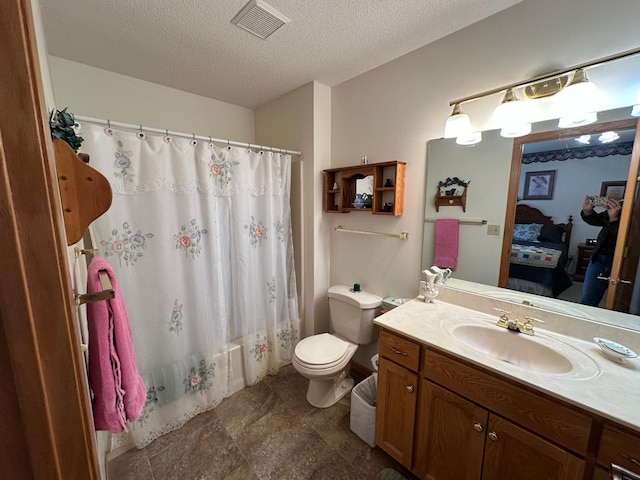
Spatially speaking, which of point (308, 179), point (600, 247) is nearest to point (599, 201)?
point (600, 247)

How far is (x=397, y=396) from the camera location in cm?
134

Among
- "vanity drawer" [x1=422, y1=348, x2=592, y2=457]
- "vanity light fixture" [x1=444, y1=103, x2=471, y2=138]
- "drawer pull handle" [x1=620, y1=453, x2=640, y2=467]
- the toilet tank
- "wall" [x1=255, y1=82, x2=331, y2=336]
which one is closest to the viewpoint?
"drawer pull handle" [x1=620, y1=453, x2=640, y2=467]

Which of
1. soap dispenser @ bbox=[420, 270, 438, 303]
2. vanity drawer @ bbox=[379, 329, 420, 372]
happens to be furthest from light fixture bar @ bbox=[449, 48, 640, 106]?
vanity drawer @ bbox=[379, 329, 420, 372]

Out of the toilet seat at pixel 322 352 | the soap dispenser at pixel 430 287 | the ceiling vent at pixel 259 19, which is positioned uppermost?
the ceiling vent at pixel 259 19

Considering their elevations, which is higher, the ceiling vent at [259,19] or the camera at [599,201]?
the ceiling vent at [259,19]

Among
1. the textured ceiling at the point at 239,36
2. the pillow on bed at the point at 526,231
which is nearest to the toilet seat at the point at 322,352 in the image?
the pillow on bed at the point at 526,231

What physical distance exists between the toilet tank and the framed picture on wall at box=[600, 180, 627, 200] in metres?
1.32

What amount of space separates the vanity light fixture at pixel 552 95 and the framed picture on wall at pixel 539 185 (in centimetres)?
22

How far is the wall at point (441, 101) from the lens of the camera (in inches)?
44.5

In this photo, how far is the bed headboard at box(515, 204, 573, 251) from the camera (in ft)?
4.09

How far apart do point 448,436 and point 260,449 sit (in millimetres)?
1068

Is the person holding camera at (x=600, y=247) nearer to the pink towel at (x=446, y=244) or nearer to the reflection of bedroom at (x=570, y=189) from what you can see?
the reflection of bedroom at (x=570, y=189)

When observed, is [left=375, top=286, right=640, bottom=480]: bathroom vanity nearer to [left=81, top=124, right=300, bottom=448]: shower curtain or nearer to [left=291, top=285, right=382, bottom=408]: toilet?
[left=291, top=285, right=382, bottom=408]: toilet

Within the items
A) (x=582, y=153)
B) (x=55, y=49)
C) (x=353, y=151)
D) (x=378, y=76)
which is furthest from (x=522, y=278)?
(x=55, y=49)
